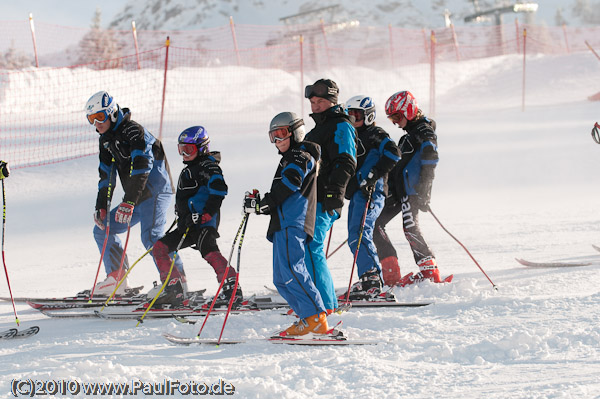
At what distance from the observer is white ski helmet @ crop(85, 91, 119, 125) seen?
5945 millimetres

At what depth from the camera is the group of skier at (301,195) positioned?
4535 mm

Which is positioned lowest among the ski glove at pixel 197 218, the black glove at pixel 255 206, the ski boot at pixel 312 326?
the ski boot at pixel 312 326

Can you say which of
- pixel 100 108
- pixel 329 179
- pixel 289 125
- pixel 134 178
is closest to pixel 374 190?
pixel 329 179

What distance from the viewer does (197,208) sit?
566 cm

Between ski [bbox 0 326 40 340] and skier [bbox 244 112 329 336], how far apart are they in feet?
6.13

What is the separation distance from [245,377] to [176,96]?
1993 cm

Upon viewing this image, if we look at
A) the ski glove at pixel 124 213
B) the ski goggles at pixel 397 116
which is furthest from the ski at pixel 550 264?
the ski glove at pixel 124 213

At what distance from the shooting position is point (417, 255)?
636 cm

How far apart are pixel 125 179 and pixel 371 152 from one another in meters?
2.26

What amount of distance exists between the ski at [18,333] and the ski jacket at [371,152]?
110 inches

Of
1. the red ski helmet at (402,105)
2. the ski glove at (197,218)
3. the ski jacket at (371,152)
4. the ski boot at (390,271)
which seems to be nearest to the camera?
the ski glove at (197,218)

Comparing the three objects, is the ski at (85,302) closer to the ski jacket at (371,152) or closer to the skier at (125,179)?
the skier at (125,179)

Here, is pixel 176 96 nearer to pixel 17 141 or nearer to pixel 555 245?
pixel 17 141

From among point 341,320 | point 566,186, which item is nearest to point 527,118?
point 566,186
